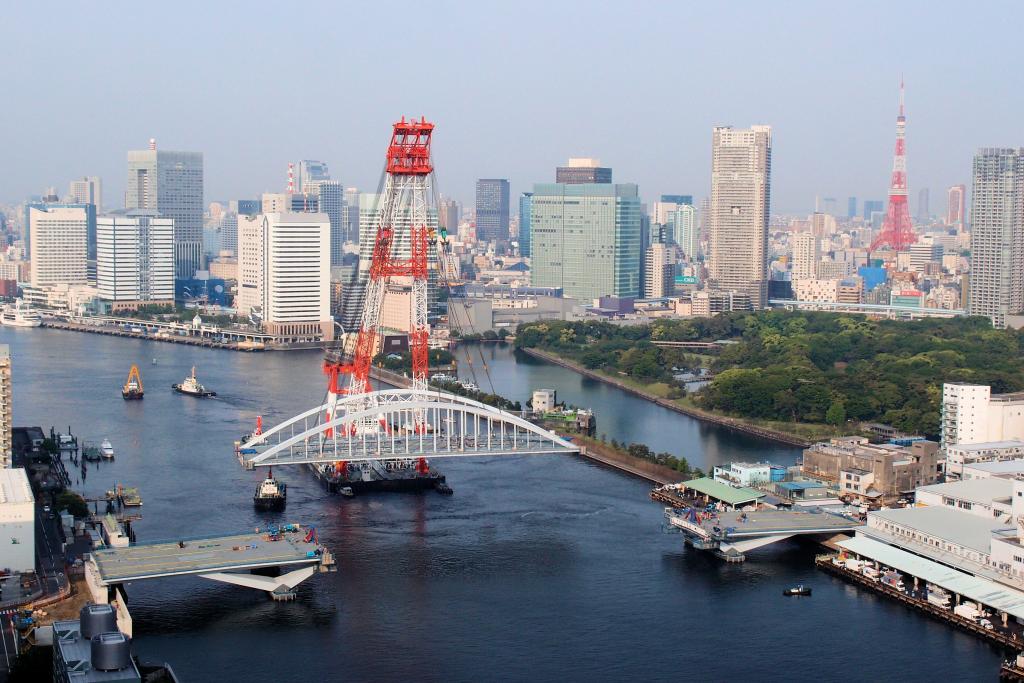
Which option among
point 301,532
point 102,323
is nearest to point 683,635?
point 301,532

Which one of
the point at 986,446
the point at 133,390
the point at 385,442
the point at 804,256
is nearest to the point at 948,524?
the point at 986,446

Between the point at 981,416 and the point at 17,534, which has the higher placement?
the point at 981,416

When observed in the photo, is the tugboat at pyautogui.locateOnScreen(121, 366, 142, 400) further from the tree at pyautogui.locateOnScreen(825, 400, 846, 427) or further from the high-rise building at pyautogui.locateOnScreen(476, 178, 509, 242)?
the high-rise building at pyautogui.locateOnScreen(476, 178, 509, 242)

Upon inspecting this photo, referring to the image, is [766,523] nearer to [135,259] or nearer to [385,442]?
[385,442]

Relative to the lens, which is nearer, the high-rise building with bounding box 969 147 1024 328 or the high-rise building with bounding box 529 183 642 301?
the high-rise building with bounding box 969 147 1024 328

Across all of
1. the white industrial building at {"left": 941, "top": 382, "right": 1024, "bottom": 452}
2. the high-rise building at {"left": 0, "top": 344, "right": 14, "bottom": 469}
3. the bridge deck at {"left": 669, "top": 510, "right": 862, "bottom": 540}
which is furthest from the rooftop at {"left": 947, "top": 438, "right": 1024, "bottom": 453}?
the high-rise building at {"left": 0, "top": 344, "right": 14, "bottom": 469}

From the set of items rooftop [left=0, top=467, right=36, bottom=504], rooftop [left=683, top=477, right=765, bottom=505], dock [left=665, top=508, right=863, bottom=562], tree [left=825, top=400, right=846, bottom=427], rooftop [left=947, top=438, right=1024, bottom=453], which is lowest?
dock [left=665, top=508, right=863, bottom=562]

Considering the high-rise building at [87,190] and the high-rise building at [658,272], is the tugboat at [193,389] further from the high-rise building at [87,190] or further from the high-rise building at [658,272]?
the high-rise building at [87,190]
